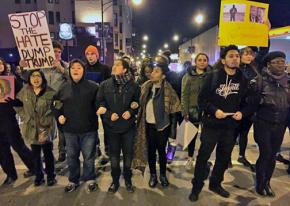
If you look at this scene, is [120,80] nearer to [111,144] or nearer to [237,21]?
[111,144]

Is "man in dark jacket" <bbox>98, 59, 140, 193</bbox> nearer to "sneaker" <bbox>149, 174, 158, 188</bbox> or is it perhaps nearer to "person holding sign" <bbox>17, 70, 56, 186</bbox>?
"sneaker" <bbox>149, 174, 158, 188</bbox>

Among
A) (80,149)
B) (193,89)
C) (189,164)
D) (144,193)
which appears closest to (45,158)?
(80,149)

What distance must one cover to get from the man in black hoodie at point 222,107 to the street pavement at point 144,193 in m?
0.33

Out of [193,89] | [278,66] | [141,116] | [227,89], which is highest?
[278,66]

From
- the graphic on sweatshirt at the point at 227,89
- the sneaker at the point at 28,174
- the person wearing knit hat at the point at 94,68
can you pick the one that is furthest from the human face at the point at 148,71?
the sneaker at the point at 28,174

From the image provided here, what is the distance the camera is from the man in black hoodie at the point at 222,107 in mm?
4035

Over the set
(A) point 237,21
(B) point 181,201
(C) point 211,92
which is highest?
(A) point 237,21

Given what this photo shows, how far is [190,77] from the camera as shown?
203 inches

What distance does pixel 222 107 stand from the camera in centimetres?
409

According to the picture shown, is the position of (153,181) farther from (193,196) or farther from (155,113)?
(155,113)

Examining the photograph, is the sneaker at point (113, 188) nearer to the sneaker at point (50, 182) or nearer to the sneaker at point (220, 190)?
the sneaker at point (50, 182)

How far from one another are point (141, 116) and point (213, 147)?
115 centimetres

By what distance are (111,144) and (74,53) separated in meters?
30.6

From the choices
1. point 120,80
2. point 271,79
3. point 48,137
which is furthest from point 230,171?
point 48,137
